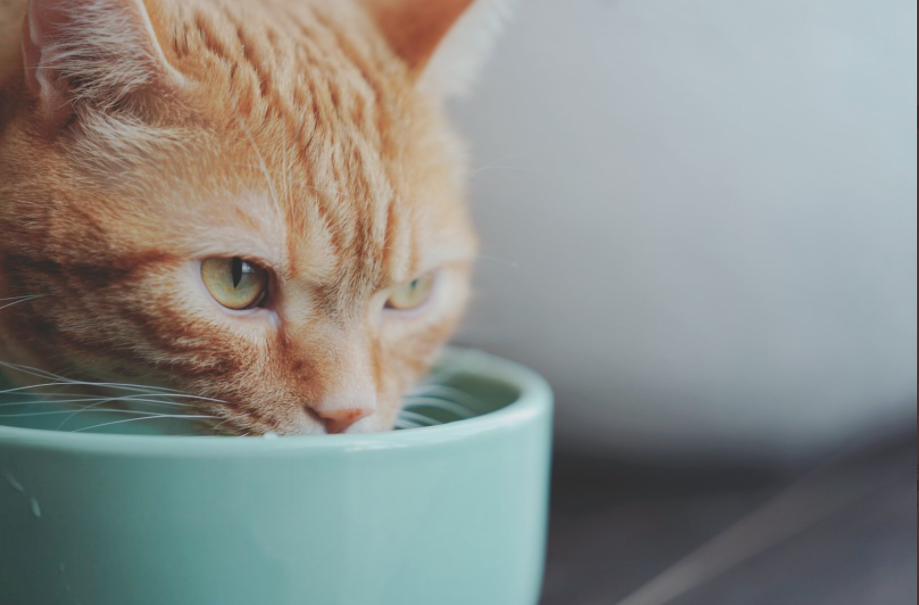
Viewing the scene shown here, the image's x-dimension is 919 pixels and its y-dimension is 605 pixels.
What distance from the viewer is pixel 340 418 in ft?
1.99

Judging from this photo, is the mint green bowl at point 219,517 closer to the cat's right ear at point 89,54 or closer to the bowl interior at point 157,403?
the bowl interior at point 157,403

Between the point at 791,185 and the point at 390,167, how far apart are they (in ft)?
1.55

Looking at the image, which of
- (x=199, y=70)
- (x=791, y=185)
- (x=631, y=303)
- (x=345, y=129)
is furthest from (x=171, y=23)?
(x=791, y=185)

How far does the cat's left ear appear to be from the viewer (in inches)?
32.1

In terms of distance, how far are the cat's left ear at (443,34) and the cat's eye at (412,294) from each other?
21 cm

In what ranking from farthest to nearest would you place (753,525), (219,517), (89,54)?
(753,525) < (89,54) < (219,517)

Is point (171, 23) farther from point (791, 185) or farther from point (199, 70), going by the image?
point (791, 185)

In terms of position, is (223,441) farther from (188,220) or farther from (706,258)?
(706,258)

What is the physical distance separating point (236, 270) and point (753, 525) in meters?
0.68

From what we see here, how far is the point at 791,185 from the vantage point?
87 cm

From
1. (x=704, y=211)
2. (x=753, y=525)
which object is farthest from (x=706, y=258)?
(x=753, y=525)

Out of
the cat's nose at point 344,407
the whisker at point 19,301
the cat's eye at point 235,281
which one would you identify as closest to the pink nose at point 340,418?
the cat's nose at point 344,407

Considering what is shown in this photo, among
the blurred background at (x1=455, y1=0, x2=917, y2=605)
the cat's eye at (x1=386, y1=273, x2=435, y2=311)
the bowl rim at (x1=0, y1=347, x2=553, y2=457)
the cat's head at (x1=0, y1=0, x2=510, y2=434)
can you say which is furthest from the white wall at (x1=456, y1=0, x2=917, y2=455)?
the bowl rim at (x1=0, y1=347, x2=553, y2=457)

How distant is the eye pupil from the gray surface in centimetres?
43
